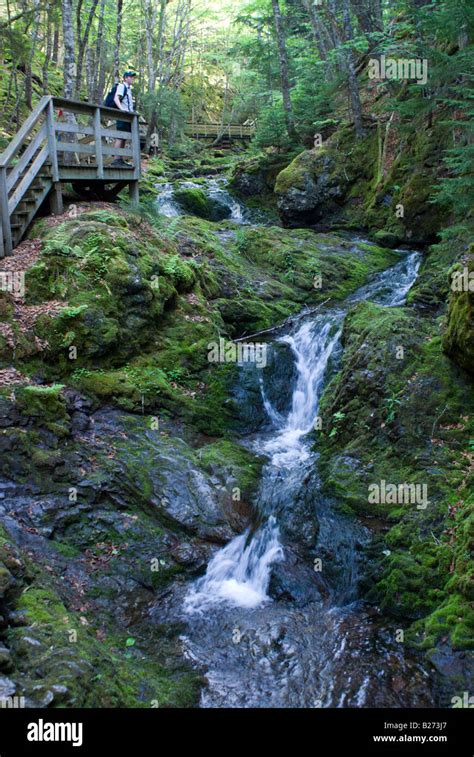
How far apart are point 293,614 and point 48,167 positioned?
9047 millimetres

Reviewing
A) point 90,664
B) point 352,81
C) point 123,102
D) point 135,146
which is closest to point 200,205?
point 352,81

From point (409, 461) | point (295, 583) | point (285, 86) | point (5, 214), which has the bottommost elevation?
point (295, 583)

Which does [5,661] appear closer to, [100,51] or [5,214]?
[5,214]

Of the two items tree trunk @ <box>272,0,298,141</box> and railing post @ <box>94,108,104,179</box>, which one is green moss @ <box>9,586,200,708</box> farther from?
tree trunk @ <box>272,0,298,141</box>

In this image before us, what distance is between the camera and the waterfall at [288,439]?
23.8 feet

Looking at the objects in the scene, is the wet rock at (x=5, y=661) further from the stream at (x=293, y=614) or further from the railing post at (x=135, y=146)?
the railing post at (x=135, y=146)

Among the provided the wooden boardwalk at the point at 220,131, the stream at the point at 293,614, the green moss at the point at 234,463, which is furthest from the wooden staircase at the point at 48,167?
the wooden boardwalk at the point at 220,131

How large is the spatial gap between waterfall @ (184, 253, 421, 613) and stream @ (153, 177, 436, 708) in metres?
0.02

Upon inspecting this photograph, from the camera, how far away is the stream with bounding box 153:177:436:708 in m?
5.62

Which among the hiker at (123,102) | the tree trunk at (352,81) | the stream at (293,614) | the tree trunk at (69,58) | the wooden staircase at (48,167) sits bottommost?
the stream at (293,614)

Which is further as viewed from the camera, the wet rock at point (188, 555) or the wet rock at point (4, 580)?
the wet rock at point (188, 555)

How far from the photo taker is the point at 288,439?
995cm

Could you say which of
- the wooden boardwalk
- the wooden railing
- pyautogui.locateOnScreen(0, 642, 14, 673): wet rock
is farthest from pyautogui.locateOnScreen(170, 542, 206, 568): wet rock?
the wooden railing

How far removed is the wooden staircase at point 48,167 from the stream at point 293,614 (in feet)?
19.1
